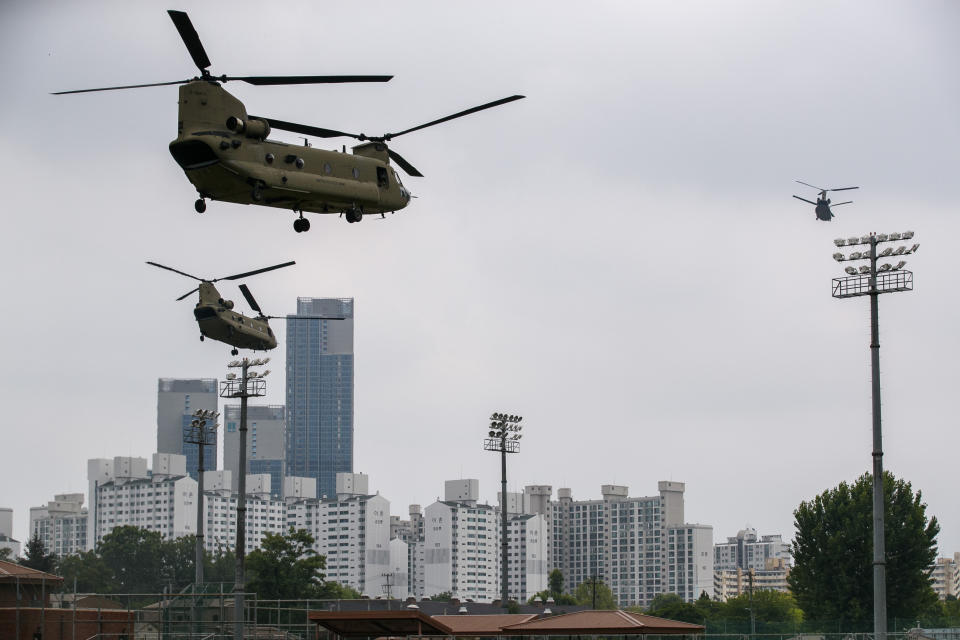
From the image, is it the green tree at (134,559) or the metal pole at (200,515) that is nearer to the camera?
the metal pole at (200,515)

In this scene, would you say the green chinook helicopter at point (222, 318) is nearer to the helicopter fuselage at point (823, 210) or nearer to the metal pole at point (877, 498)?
the metal pole at point (877, 498)

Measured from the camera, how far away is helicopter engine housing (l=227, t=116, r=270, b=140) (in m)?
29.5

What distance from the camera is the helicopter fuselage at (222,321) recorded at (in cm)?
5669

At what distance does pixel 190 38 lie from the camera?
28250 mm

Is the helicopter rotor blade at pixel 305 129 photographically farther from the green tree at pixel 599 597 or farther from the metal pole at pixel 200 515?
the green tree at pixel 599 597

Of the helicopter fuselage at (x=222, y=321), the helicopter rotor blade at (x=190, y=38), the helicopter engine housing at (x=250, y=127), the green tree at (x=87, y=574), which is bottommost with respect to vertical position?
the green tree at (x=87, y=574)

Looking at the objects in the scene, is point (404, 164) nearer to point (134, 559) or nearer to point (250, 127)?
point (250, 127)

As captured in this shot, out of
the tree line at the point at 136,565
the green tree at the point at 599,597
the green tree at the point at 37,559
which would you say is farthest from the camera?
the green tree at the point at 599,597

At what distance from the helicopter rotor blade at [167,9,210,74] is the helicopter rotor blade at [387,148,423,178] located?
6.08m

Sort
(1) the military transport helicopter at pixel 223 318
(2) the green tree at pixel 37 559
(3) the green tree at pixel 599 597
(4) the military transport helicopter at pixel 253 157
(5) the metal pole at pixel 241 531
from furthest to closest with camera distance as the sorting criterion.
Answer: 1. (3) the green tree at pixel 599 597
2. (2) the green tree at pixel 37 559
3. (1) the military transport helicopter at pixel 223 318
4. (5) the metal pole at pixel 241 531
5. (4) the military transport helicopter at pixel 253 157

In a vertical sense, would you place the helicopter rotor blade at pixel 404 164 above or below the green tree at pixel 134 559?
above

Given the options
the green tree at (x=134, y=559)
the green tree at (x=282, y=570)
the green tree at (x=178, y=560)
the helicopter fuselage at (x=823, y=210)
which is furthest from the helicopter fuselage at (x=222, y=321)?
the green tree at (x=134, y=559)

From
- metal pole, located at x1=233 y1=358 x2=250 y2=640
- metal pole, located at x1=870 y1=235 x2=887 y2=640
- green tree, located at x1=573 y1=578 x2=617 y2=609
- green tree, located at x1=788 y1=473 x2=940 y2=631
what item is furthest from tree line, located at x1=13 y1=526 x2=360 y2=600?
metal pole, located at x1=870 y1=235 x2=887 y2=640

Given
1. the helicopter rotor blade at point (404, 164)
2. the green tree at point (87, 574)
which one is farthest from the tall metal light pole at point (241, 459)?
the green tree at point (87, 574)
